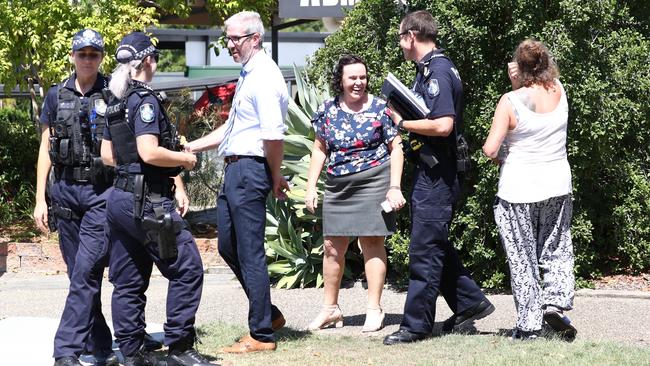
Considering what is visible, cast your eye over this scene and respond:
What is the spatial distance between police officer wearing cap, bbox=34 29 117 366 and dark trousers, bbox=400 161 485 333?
1839 millimetres

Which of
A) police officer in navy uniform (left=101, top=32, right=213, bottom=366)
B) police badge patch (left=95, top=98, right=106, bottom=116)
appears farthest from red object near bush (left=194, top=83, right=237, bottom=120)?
police officer in navy uniform (left=101, top=32, right=213, bottom=366)

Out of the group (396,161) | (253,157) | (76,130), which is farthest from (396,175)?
(76,130)

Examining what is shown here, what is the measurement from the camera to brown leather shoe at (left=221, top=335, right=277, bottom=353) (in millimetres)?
6160

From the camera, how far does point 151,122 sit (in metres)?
5.54

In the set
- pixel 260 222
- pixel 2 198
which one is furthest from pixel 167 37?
pixel 260 222

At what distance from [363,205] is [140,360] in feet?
6.02

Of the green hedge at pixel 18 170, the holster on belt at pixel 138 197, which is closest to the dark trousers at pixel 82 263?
the holster on belt at pixel 138 197

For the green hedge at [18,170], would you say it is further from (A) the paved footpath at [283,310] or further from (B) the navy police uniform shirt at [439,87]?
(B) the navy police uniform shirt at [439,87]

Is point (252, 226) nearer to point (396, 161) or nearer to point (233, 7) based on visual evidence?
point (396, 161)

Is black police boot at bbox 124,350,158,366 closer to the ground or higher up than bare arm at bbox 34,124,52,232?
closer to the ground

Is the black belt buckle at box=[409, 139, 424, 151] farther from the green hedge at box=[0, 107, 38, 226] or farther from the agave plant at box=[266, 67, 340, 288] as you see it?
the green hedge at box=[0, 107, 38, 226]

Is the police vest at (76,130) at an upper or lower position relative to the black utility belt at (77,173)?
upper

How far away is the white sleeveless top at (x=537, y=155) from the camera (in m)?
6.16

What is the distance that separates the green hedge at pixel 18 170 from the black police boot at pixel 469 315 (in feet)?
22.1
